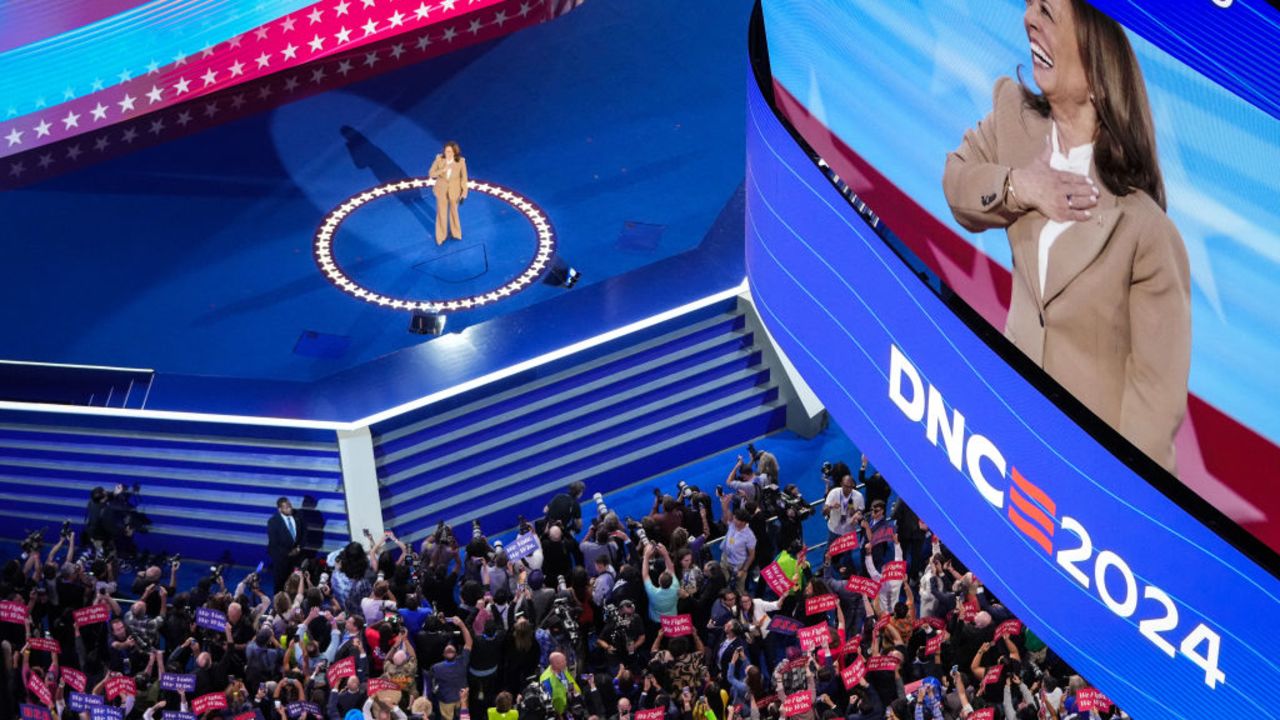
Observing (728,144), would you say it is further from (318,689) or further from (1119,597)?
(1119,597)

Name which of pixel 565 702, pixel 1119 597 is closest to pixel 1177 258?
pixel 1119 597

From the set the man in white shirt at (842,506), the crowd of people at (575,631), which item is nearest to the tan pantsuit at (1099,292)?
the crowd of people at (575,631)

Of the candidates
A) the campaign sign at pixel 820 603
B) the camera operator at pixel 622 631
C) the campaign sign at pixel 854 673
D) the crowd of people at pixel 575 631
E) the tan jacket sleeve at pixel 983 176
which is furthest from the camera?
the camera operator at pixel 622 631

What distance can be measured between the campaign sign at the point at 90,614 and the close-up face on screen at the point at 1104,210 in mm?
12490

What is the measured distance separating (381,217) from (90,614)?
27.1 ft

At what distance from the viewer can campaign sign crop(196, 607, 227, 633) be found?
59.0ft

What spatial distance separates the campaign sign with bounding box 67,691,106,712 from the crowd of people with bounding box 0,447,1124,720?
2 cm

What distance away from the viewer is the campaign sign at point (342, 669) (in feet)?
56.0

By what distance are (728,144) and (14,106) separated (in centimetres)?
1003

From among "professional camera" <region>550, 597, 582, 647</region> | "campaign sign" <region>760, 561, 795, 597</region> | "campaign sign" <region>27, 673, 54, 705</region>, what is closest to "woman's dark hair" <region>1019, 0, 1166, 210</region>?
"campaign sign" <region>760, 561, 795, 597</region>

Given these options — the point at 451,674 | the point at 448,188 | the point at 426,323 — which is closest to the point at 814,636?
the point at 451,674

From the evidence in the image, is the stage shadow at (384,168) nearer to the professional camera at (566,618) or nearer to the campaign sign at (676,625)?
the professional camera at (566,618)

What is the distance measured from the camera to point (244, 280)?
24.3 m

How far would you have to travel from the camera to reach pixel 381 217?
2519 centimetres
